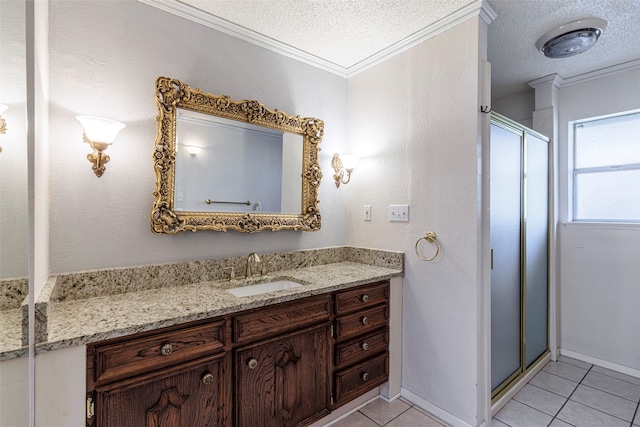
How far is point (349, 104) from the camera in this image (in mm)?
2545

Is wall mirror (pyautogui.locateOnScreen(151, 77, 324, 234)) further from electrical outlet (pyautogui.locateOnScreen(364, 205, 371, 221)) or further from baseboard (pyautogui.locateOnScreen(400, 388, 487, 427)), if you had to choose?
baseboard (pyautogui.locateOnScreen(400, 388, 487, 427))

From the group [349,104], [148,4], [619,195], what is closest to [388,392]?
[349,104]

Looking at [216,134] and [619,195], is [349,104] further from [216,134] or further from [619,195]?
[619,195]

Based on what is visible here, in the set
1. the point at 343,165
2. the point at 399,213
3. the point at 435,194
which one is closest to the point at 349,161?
the point at 343,165

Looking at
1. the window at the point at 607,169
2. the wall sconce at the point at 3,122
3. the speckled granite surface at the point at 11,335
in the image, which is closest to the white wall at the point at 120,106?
the speckled granite surface at the point at 11,335

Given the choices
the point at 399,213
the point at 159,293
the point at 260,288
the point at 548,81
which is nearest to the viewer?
the point at 159,293

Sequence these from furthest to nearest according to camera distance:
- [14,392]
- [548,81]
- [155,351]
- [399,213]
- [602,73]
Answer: [548,81] → [602,73] → [399,213] → [155,351] → [14,392]

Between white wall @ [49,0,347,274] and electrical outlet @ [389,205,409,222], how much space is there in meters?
1.00

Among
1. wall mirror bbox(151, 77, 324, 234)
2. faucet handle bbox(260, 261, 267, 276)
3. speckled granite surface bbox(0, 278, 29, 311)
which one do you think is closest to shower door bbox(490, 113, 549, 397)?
wall mirror bbox(151, 77, 324, 234)

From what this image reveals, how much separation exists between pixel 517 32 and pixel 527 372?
95.1 inches

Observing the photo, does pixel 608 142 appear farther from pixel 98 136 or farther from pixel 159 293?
pixel 98 136

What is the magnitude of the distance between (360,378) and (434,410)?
0.52m

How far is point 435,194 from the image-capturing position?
1.94 m

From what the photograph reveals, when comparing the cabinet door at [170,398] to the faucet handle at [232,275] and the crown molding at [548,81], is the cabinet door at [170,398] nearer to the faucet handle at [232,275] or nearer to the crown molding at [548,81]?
the faucet handle at [232,275]
